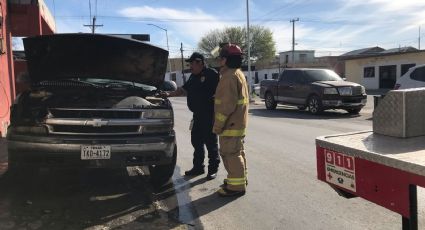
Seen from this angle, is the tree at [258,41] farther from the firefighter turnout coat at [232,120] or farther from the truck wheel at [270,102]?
the firefighter turnout coat at [232,120]

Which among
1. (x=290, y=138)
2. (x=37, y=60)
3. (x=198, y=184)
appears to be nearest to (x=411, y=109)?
(x=198, y=184)

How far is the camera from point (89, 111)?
17.7ft

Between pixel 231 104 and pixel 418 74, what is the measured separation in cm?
1000

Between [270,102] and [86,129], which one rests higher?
[86,129]

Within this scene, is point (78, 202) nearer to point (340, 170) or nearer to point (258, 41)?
point (340, 170)

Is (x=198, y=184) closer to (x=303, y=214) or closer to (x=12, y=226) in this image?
(x=303, y=214)

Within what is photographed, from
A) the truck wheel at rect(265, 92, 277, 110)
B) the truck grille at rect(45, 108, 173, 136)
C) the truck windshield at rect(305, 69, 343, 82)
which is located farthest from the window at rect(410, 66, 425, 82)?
the truck grille at rect(45, 108, 173, 136)

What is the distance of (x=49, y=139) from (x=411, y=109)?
3.75 m

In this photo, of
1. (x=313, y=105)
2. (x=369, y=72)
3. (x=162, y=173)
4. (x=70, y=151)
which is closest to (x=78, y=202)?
(x=70, y=151)

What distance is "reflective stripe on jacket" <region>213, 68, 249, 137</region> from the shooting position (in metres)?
5.63

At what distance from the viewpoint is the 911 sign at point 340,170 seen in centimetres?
289

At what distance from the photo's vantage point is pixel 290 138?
10.8 m

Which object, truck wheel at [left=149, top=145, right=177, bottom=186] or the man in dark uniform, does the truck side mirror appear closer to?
the man in dark uniform

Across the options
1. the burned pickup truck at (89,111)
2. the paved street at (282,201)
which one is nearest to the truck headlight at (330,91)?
the paved street at (282,201)
